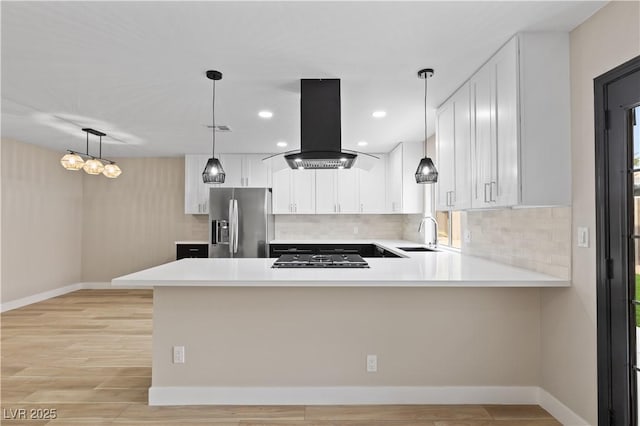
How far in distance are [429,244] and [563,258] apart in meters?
2.83

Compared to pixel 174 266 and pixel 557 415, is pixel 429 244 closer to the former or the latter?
pixel 557 415

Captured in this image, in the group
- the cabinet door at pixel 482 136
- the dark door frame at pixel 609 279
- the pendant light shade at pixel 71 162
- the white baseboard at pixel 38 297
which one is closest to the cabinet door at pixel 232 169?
the pendant light shade at pixel 71 162

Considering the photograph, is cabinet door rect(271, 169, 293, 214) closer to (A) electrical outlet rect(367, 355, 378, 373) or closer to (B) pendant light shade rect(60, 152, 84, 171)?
(B) pendant light shade rect(60, 152, 84, 171)

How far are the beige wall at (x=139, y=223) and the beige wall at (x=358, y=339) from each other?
423 centimetres

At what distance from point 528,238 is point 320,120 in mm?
1767

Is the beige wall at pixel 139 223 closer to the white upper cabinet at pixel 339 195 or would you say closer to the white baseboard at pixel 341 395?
the white upper cabinet at pixel 339 195

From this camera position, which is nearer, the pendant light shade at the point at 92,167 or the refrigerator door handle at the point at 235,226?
the pendant light shade at the point at 92,167

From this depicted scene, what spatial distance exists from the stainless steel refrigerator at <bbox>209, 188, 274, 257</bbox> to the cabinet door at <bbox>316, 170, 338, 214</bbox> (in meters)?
0.90

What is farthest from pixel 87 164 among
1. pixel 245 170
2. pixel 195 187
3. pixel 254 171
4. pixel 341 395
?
pixel 341 395

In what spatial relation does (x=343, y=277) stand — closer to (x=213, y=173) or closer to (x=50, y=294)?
(x=213, y=173)

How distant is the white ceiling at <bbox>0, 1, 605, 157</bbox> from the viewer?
2043 millimetres

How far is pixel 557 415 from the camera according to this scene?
2.40 meters

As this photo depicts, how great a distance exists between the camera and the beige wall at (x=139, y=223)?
6676mm

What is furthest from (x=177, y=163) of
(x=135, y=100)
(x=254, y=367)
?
(x=254, y=367)
